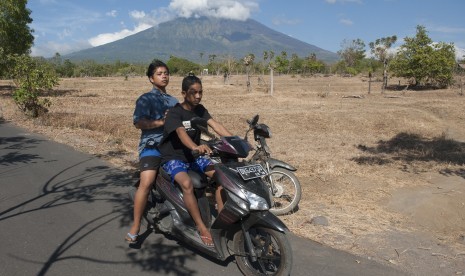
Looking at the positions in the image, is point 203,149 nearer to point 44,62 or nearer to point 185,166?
point 185,166

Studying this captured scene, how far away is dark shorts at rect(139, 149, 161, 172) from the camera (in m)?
3.79

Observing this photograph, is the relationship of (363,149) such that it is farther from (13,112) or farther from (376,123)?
(13,112)

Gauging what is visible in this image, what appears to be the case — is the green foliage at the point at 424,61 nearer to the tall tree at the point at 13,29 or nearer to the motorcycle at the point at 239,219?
the tall tree at the point at 13,29

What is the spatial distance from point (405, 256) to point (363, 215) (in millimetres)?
1208

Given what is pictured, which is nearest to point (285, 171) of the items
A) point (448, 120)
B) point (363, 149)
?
point (363, 149)

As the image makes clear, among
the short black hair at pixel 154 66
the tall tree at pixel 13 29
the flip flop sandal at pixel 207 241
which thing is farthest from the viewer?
the tall tree at pixel 13 29

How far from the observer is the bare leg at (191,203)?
3.49 meters

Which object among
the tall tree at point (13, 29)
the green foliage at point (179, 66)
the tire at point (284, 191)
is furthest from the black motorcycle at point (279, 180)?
the green foliage at point (179, 66)

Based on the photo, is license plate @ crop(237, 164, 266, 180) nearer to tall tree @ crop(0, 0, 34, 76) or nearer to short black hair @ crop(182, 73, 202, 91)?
short black hair @ crop(182, 73, 202, 91)

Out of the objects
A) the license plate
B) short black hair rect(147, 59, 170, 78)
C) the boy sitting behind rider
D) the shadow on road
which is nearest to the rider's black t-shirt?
the boy sitting behind rider

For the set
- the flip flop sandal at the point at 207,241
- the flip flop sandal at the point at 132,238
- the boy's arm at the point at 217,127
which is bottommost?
the flip flop sandal at the point at 132,238

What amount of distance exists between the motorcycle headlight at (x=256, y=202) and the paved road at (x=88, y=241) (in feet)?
2.52

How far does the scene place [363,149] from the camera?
1082 cm

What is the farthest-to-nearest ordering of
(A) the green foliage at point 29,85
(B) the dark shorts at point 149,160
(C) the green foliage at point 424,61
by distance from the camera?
(C) the green foliage at point 424,61 → (A) the green foliage at point 29,85 → (B) the dark shorts at point 149,160
